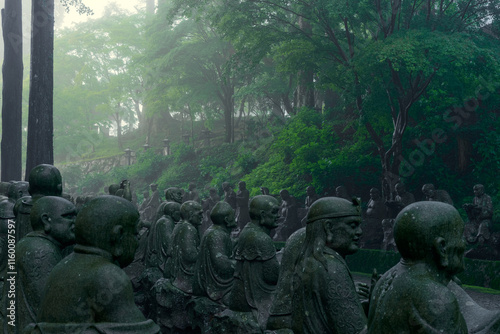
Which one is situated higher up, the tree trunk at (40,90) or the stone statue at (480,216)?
the tree trunk at (40,90)

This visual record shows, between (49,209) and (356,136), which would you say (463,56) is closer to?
(356,136)

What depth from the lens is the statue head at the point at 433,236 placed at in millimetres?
2490

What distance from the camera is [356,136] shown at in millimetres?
20266

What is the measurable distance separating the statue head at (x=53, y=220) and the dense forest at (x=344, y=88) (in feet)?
38.0

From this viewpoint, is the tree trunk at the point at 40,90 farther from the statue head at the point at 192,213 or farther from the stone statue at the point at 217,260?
the stone statue at the point at 217,260

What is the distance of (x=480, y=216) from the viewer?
486 inches

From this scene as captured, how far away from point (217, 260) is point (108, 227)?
3.59 metres

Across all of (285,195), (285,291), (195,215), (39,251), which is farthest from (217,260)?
(285,195)

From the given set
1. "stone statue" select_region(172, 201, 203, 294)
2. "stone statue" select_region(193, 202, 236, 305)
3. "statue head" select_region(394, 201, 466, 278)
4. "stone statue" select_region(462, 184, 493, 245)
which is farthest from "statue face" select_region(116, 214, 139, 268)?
"stone statue" select_region(462, 184, 493, 245)

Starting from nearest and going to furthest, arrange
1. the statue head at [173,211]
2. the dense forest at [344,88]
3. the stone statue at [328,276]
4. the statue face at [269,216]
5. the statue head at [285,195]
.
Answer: the stone statue at [328,276] → the statue face at [269,216] → the statue head at [173,211] → the dense forest at [344,88] → the statue head at [285,195]

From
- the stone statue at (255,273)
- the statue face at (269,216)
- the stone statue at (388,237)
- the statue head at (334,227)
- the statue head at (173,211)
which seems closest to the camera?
the statue head at (334,227)

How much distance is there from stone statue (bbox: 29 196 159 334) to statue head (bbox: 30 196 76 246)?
3.43 feet

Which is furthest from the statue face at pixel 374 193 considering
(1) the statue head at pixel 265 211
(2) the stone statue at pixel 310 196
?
(1) the statue head at pixel 265 211

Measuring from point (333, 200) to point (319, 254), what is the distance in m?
0.41
